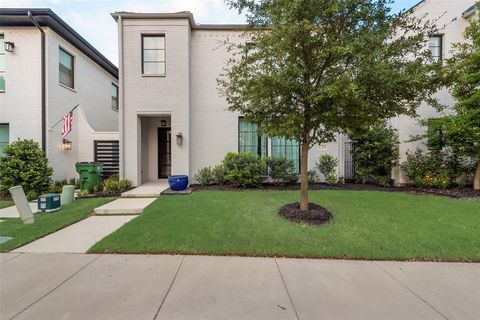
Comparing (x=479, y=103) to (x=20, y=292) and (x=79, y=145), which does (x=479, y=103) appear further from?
(x=79, y=145)

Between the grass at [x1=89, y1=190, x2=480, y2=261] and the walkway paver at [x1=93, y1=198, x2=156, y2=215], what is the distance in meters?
0.56

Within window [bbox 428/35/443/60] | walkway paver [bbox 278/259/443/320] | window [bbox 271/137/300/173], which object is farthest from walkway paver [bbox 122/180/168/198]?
window [bbox 428/35/443/60]

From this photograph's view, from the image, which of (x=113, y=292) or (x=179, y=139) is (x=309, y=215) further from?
(x=179, y=139)

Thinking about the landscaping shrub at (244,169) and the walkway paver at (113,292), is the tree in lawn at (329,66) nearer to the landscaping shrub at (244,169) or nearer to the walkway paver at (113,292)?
the walkway paver at (113,292)

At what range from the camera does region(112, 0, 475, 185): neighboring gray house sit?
29.1ft

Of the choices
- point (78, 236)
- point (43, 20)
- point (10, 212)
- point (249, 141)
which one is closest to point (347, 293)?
point (78, 236)

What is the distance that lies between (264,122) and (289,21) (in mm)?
1899

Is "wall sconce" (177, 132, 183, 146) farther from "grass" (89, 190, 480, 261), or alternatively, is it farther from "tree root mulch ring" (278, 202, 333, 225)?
"tree root mulch ring" (278, 202, 333, 225)

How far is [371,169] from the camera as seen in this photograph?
360 inches

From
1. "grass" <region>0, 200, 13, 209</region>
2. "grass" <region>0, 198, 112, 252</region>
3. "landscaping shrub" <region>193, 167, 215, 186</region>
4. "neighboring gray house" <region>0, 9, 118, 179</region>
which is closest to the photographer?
"grass" <region>0, 198, 112, 252</region>

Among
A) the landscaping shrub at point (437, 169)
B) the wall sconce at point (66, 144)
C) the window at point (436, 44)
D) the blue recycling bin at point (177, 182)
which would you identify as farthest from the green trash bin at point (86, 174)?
the window at point (436, 44)

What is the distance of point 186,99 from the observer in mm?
8984

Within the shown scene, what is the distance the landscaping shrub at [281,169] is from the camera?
8.79 metres

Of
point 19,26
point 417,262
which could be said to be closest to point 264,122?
point 417,262
